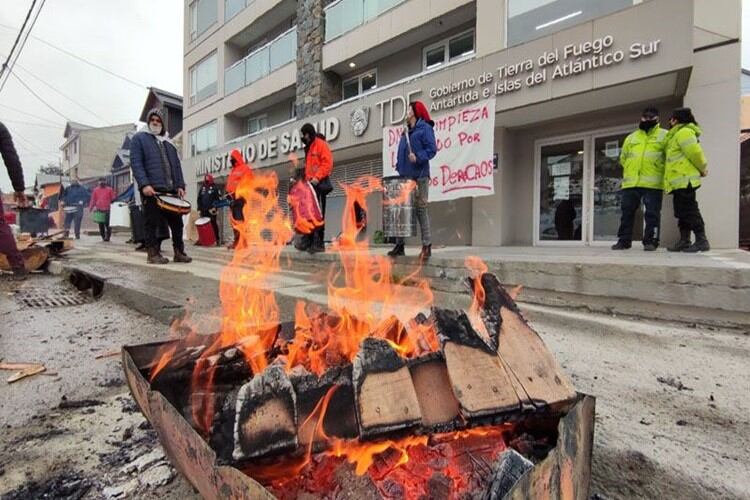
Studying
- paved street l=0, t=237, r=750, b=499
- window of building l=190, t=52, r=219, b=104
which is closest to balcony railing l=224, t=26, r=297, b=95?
window of building l=190, t=52, r=219, b=104

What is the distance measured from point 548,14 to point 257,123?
13897mm

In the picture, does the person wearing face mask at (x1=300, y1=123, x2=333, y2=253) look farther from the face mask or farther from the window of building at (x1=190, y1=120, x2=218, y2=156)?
the window of building at (x1=190, y1=120, x2=218, y2=156)

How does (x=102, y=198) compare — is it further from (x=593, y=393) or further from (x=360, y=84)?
(x=593, y=393)

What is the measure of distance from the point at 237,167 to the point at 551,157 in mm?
9088

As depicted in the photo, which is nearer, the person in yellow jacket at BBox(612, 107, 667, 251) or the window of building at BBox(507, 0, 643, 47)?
the person in yellow jacket at BBox(612, 107, 667, 251)

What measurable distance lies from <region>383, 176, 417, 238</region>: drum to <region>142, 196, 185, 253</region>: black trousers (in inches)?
132

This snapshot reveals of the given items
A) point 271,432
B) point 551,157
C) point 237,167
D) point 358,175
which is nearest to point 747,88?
point 551,157

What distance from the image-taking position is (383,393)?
1.25 meters

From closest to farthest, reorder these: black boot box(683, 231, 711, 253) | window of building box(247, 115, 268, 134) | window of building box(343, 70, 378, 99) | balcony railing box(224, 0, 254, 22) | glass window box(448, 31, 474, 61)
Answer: black boot box(683, 231, 711, 253) < glass window box(448, 31, 474, 61) < window of building box(343, 70, 378, 99) < balcony railing box(224, 0, 254, 22) < window of building box(247, 115, 268, 134)

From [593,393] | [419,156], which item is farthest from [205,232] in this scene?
[593,393]

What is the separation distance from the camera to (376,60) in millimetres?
13008

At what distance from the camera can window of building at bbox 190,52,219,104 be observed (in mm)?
19797

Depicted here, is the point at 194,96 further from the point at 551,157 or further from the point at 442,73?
the point at 551,157

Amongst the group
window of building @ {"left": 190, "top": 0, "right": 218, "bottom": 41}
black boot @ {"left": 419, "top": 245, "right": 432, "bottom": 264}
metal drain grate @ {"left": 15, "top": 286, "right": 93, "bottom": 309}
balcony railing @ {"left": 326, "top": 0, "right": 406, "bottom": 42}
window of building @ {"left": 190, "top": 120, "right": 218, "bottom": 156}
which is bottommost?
metal drain grate @ {"left": 15, "top": 286, "right": 93, "bottom": 309}
